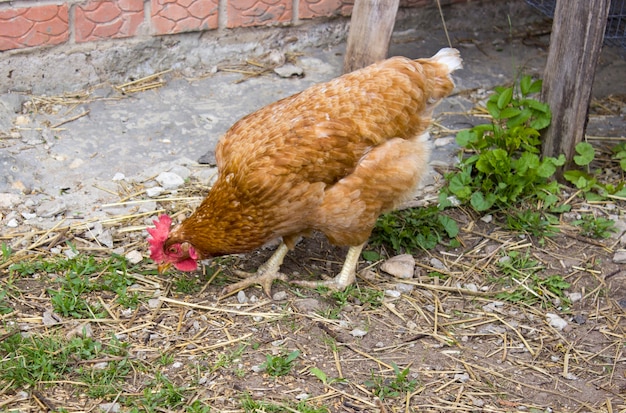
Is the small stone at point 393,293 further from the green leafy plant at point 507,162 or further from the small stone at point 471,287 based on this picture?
the green leafy plant at point 507,162

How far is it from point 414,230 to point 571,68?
126 centimetres

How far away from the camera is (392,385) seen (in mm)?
3158

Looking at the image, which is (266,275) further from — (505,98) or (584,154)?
(584,154)

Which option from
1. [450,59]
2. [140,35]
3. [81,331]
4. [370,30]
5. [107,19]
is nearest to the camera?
[81,331]

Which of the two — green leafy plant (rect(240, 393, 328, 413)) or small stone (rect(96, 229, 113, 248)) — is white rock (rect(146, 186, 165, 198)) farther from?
green leafy plant (rect(240, 393, 328, 413))

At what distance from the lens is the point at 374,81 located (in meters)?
3.73

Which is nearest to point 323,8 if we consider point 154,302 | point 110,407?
point 154,302

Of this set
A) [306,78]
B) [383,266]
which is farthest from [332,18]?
[383,266]

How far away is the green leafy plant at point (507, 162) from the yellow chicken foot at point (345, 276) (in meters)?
0.80

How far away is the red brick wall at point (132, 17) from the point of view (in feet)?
15.7

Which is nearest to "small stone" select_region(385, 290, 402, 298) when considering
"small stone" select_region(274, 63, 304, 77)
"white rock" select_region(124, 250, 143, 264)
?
"white rock" select_region(124, 250, 143, 264)

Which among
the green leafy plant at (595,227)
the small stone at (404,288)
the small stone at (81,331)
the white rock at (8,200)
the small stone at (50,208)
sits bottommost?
the small stone at (404,288)

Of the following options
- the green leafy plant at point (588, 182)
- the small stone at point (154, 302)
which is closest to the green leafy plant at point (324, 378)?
the small stone at point (154, 302)

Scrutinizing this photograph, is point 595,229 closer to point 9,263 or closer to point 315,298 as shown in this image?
point 315,298
